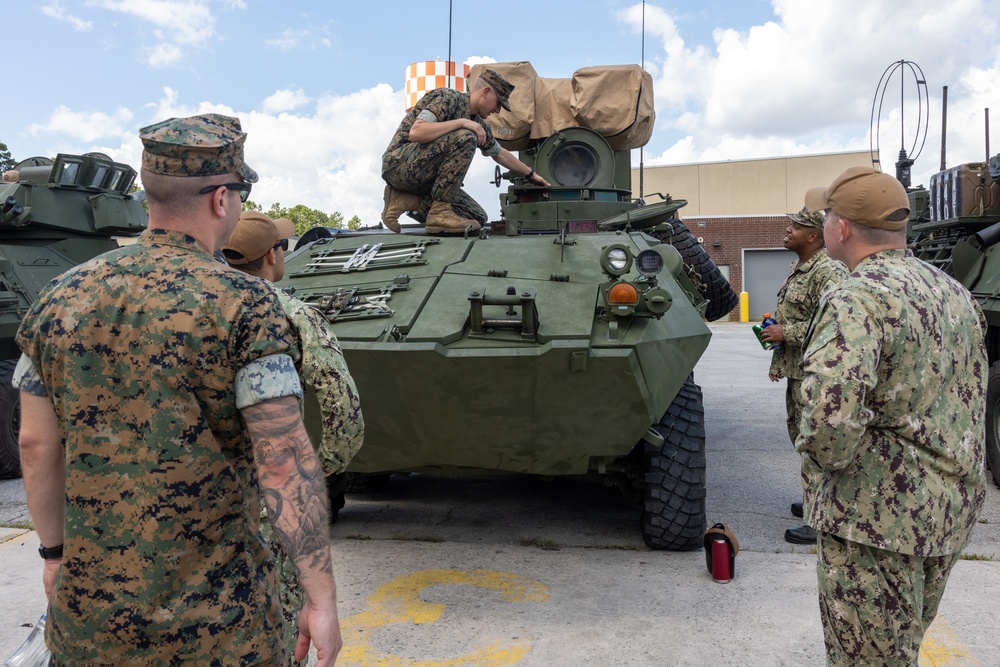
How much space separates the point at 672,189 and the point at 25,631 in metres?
28.8

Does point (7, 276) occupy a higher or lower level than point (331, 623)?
higher

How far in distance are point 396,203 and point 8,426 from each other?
4.00 m

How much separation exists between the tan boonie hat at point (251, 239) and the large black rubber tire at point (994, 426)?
5210 millimetres

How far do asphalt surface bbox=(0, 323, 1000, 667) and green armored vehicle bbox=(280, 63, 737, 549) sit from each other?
1.60ft

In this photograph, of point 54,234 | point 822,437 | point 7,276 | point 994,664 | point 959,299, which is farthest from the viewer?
point 54,234

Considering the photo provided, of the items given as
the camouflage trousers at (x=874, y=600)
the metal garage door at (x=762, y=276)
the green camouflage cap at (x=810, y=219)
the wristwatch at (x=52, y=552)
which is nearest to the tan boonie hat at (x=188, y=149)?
the wristwatch at (x=52, y=552)

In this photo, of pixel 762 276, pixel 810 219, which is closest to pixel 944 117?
pixel 810 219

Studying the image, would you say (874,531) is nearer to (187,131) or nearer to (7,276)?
(187,131)

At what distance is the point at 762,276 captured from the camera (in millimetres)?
29172

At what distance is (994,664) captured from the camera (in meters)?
3.45

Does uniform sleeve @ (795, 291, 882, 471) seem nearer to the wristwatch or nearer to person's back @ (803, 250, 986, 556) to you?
person's back @ (803, 250, 986, 556)

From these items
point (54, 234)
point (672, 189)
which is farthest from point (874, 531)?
point (672, 189)

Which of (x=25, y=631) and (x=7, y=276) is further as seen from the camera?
(x=7, y=276)

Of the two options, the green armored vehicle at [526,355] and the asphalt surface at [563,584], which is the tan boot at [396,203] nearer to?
the green armored vehicle at [526,355]
